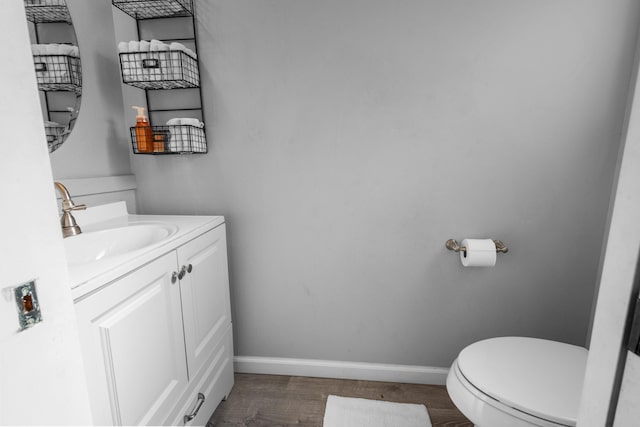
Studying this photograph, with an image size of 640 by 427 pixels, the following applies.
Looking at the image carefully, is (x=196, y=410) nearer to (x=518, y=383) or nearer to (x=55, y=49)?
(x=518, y=383)

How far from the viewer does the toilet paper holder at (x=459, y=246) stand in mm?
1381

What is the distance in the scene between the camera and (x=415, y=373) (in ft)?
5.25

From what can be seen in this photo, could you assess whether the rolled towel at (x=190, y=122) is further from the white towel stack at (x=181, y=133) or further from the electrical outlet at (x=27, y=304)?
the electrical outlet at (x=27, y=304)

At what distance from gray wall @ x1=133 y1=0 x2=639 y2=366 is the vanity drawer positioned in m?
0.26

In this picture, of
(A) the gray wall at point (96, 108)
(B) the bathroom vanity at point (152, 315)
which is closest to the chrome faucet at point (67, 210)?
(B) the bathroom vanity at point (152, 315)

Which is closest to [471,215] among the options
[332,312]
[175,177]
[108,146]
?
[332,312]

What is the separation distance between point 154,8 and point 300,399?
183 cm

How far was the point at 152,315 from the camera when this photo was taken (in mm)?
942

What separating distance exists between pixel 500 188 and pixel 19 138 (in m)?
1.52

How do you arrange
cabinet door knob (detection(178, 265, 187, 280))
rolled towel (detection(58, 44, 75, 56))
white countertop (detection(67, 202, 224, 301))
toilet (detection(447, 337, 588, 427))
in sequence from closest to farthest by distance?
white countertop (detection(67, 202, 224, 301)), toilet (detection(447, 337, 588, 427)), cabinet door knob (detection(178, 265, 187, 280)), rolled towel (detection(58, 44, 75, 56))

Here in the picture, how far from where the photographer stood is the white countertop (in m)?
0.73

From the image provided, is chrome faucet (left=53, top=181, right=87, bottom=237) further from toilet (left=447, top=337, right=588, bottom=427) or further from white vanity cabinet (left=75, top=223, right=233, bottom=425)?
toilet (left=447, top=337, right=588, bottom=427)

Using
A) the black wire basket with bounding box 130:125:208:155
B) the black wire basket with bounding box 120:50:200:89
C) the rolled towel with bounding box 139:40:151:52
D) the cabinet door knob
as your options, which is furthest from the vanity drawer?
the rolled towel with bounding box 139:40:151:52

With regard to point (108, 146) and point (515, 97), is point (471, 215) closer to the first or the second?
point (515, 97)
